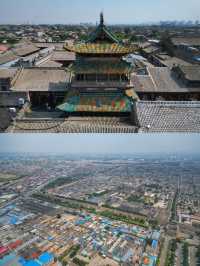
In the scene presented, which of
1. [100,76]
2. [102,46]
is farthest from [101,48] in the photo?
[100,76]

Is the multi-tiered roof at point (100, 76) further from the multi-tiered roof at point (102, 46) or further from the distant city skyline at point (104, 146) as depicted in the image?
the distant city skyline at point (104, 146)

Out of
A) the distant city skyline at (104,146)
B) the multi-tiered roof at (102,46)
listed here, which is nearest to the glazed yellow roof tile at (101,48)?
the multi-tiered roof at (102,46)

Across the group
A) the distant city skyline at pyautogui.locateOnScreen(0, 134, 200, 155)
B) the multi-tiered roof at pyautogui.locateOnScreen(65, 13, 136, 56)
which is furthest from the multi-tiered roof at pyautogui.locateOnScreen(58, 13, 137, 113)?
the distant city skyline at pyautogui.locateOnScreen(0, 134, 200, 155)

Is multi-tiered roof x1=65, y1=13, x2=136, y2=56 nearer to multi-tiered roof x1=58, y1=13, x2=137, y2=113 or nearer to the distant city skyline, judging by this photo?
multi-tiered roof x1=58, y1=13, x2=137, y2=113

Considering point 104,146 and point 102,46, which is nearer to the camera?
point 104,146

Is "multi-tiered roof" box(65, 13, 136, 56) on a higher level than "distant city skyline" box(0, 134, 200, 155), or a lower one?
higher

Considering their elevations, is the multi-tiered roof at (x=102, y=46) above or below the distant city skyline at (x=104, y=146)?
above

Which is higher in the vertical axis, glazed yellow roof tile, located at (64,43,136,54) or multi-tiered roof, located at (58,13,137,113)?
glazed yellow roof tile, located at (64,43,136,54)

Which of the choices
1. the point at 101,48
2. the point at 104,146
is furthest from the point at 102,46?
the point at 104,146

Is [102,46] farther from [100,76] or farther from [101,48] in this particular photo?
[100,76]

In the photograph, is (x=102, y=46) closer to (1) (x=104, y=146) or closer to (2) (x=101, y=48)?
(2) (x=101, y=48)

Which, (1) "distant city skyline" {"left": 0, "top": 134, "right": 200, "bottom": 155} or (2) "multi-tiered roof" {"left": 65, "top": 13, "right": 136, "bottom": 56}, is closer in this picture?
(1) "distant city skyline" {"left": 0, "top": 134, "right": 200, "bottom": 155}

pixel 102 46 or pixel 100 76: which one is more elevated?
pixel 102 46

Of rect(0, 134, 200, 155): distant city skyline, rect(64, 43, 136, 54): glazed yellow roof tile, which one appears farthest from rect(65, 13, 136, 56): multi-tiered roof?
rect(0, 134, 200, 155): distant city skyline
